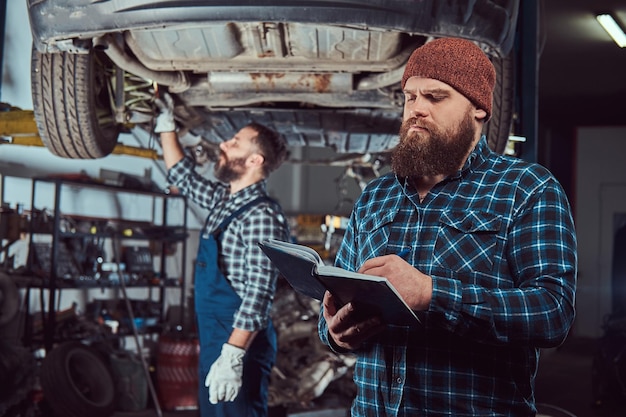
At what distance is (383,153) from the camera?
494cm

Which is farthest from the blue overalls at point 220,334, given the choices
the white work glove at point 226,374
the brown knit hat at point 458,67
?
the brown knit hat at point 458,67

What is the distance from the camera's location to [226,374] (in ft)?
8.63

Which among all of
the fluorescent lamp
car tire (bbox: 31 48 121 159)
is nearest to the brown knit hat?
car tire (bbox: 31 48 121 159)

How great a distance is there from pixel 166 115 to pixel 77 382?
2.67m

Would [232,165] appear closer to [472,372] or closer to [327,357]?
[472,372]

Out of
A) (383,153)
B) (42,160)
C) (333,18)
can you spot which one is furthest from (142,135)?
(333,18)

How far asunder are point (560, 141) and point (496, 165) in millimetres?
11227

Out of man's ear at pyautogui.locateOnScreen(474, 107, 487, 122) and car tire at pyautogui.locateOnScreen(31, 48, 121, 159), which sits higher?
car tire at pyautogui.locateOnScreen(31, 48, 121, 159)

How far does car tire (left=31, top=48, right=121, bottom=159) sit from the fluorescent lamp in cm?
544

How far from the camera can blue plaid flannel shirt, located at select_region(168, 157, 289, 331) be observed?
2688 mm

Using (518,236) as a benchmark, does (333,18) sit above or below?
above

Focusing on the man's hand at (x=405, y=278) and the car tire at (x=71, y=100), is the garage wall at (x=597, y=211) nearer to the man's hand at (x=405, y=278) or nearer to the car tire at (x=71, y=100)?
A: the car tire at (x=71, y=100)

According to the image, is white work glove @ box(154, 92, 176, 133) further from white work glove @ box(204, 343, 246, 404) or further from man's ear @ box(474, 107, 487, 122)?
man's ear @ box(474, 107, 487, 122)

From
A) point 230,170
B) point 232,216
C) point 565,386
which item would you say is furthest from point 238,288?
point 565,386
